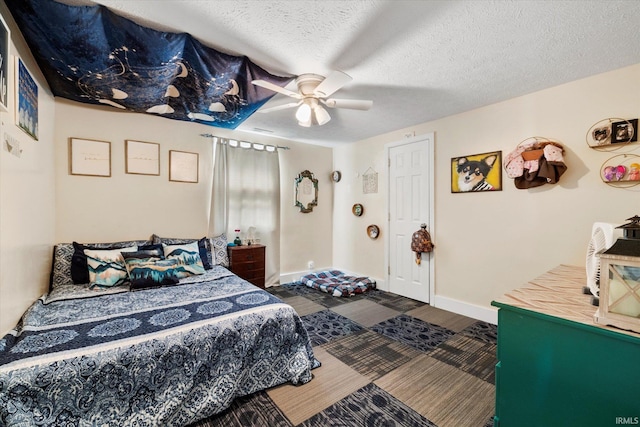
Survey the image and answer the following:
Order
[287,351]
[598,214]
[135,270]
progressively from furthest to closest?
[135,270]
[598,214]
[287,351]

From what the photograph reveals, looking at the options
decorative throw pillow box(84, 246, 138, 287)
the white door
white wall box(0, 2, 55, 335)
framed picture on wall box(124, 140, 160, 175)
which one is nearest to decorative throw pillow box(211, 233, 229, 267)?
decorative throw pillow box(84, 246, 138, 287)

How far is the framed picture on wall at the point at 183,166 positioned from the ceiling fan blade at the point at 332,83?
208cm

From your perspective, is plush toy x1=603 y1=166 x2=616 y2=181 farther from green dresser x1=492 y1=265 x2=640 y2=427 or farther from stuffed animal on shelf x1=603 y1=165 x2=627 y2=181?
green dresser x1=492 y1=265 x2=640 y2=427

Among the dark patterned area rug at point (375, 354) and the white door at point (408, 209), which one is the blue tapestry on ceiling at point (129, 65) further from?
the dark patterned area rug at point (375, 354)

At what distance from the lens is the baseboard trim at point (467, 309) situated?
2852 mm

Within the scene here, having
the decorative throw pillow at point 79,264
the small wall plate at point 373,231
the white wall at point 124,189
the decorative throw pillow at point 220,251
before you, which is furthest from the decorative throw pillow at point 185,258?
the small wall plate at point 373,231

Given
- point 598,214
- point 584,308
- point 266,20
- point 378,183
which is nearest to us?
point 584,308

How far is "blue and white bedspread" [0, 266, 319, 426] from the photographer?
1.22 metres

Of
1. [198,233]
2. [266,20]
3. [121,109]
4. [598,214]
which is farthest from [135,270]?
[598,214]

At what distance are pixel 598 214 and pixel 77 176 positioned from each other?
5.02m

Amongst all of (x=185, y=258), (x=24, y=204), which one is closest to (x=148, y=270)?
(x=185, y=258)

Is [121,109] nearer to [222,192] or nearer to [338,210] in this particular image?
[222,192]

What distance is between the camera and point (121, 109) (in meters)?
2.90

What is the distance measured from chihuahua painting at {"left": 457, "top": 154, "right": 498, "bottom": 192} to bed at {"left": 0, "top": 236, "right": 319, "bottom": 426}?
8.17 feet
